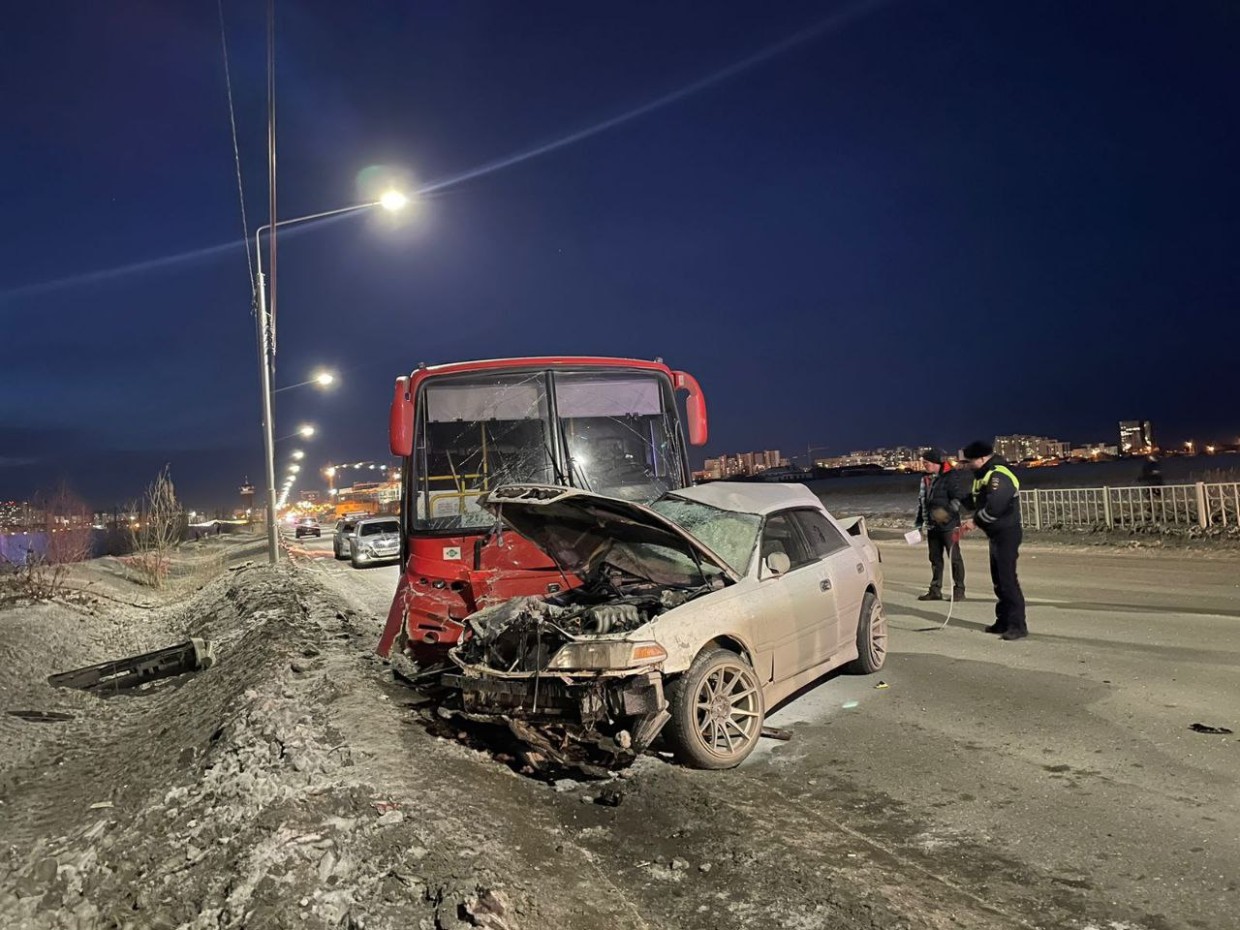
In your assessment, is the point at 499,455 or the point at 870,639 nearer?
the point at 870,639

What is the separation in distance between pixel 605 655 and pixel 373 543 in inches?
820

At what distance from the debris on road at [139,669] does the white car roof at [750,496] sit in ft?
20.4

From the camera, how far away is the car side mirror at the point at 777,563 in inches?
214

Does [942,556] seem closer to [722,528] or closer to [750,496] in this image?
[750,496]

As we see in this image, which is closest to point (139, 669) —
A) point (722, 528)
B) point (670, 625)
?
point (722, 528)

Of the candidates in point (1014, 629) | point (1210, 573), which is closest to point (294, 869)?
point (1014, 629)

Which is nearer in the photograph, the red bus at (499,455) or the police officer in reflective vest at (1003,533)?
the red bus at (499,455)

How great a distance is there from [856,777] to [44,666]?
31.1ft

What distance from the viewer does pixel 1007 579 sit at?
7961 millimetres

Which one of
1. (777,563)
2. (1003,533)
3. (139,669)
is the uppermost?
(777,563)

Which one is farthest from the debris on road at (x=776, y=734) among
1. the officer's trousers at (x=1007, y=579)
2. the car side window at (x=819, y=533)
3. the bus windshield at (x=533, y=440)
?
the officer's trousers at (x=1007, y=579)

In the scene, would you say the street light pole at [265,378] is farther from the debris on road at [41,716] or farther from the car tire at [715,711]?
the car tire at [715,711]

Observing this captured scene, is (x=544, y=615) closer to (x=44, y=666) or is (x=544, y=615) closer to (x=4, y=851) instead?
(x=4, y=851)

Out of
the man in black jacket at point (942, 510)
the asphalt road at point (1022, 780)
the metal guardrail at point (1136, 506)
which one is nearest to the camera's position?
the asphalt road at point (1022, 780)
